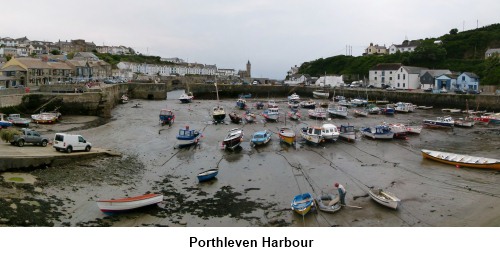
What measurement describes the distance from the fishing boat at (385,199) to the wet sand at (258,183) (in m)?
0.18

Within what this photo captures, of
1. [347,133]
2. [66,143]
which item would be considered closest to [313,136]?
[347,133]

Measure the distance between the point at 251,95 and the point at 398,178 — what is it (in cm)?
4441

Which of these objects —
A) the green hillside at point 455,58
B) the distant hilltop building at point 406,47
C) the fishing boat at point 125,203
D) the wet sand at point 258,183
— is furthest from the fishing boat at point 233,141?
the distant hilltop building at point 406,47

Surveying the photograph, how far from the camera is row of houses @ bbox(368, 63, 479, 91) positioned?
154 feet

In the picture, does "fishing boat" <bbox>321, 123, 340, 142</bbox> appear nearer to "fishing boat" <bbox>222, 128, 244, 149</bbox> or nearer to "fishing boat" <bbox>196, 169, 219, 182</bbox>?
"fishing boat" <bbox>222, 128, 244, 149</bbox>

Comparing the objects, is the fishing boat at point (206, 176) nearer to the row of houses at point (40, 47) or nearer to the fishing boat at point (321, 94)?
the fishing boat at point (321, 94)

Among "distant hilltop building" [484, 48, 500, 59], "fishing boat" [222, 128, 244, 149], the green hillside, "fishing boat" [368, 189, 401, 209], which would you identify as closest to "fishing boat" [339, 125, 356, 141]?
"fishing boat" [222, 128, 244, 149]

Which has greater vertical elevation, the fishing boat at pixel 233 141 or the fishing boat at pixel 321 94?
the fishing boat at pixel 321 94

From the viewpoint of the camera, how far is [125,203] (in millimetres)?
11508

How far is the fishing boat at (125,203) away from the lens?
11320mm

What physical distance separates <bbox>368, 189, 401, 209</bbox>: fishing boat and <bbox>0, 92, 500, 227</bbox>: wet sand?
0.18 m

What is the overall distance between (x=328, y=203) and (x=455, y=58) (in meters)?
57.8

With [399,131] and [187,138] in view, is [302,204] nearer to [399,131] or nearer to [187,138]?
[187,138]

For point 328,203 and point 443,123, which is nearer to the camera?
point 328,203
